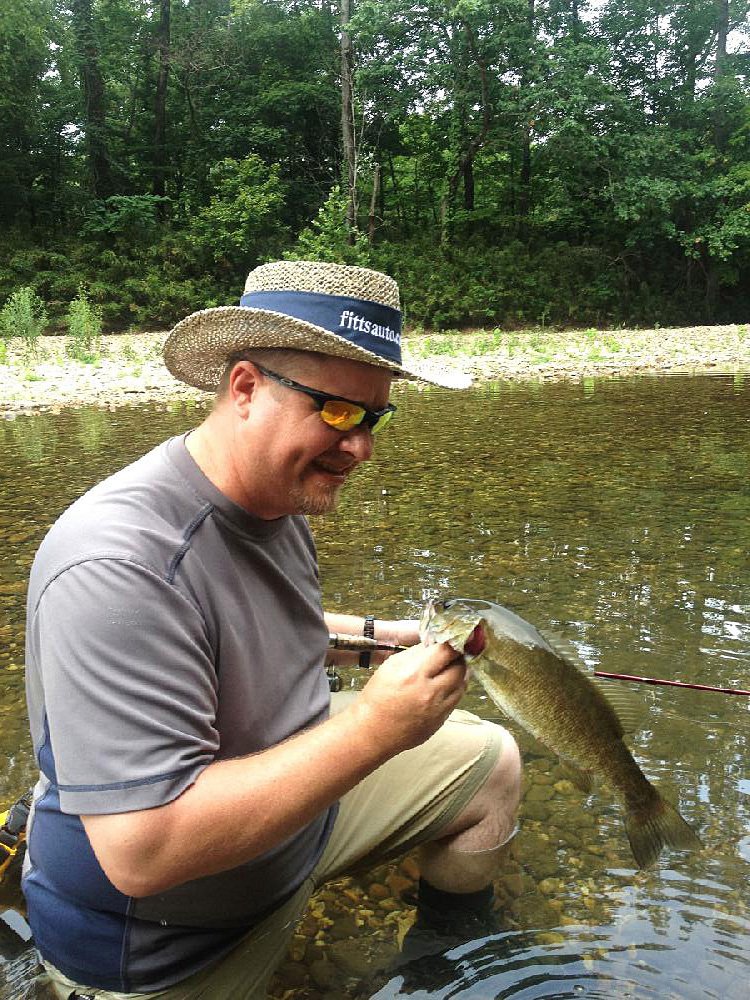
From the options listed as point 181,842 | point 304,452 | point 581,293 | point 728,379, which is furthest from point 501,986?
point 581,293

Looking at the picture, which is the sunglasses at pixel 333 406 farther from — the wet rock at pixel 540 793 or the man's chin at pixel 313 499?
the wet rock at pixel 540 793

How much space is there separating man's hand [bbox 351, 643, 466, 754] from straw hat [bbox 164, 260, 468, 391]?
0.78m

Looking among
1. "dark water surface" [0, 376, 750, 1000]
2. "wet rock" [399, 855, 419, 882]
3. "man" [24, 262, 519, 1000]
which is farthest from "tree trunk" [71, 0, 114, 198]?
"wet rock" [399, 855, 419, 882]

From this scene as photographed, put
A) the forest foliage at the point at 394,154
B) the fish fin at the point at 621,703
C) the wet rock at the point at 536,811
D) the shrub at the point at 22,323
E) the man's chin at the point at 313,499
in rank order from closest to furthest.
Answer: the man's chin at the point at 313,499
the fish fin at the point at 621,703
the wet rock at the point at 536,811
the shrub at the point at 22,323
the forest foliage at the point at 394,154

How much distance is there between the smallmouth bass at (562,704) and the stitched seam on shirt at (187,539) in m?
0.58

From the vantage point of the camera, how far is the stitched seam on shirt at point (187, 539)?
186 cm

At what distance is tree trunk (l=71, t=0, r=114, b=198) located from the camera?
28.9 metres

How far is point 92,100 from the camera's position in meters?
29.7

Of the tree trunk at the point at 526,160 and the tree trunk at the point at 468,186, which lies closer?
the tree trunk at the point at 526,160

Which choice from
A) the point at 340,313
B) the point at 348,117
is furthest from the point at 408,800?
the point at 348,117

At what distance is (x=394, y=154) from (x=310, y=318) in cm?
3450

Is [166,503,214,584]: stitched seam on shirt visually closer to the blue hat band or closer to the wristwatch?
the blue hat band

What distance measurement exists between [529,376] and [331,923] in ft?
49.8

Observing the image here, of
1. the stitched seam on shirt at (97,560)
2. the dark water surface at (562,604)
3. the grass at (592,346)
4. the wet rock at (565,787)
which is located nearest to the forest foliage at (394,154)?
the grass at (592,346)
